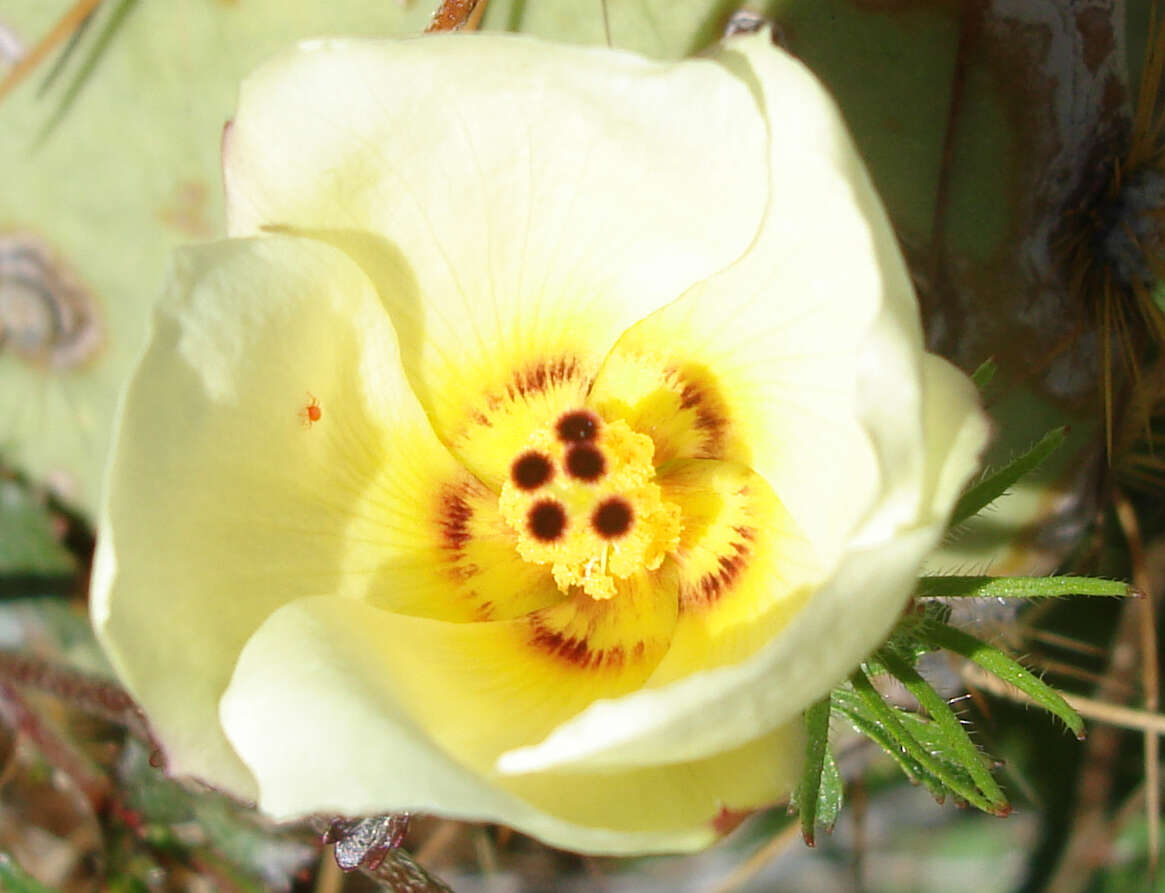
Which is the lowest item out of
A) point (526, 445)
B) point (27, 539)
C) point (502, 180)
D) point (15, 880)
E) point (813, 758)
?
point (15, 880)

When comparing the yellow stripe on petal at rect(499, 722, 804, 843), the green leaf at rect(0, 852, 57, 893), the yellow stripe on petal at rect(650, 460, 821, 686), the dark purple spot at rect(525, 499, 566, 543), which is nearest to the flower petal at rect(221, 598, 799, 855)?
the yellow stripe on petal at rect(499, 722, 804, 843)

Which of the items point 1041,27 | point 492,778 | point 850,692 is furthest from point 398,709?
point 1041,27

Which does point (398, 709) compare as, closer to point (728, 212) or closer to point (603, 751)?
point (603, 751)

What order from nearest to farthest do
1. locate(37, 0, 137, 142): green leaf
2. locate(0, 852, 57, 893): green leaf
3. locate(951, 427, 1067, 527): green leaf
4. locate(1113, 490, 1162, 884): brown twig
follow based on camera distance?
locate(951, 427, 1067, 527): green leaf, locate(37, 0, 137, 142): green leaf, locate(1113, 490, 1162, 884): brown twig, locate(0, 852, 57, 893): green leaf

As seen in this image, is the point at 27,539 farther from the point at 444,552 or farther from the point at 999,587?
the point at 999,587

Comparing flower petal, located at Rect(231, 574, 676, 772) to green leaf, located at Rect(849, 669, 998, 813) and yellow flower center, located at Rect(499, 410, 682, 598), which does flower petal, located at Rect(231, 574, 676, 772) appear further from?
green leaf, located at Rect(849, 669, 998, 813)

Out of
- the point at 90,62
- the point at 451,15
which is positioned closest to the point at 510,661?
the point at 451,15

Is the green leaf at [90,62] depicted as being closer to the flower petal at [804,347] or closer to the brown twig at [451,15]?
the brown twig at [451,15]
